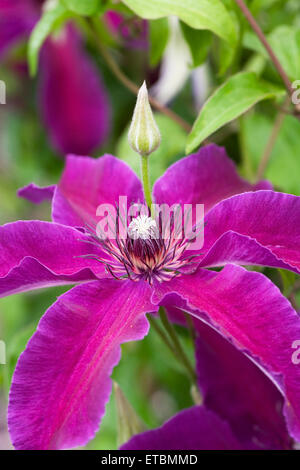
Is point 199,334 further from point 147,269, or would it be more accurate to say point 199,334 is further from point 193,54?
point 193,54

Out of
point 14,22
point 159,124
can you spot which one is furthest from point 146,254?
point 14,22

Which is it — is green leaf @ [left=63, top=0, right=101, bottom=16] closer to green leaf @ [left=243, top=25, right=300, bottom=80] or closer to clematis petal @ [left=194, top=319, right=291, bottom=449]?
green leaf @ [left=243, top=25, right=300, bottom=80]

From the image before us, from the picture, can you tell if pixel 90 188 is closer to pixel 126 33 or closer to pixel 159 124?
pixel 159 124

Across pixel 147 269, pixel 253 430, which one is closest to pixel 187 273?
pixel 147 269

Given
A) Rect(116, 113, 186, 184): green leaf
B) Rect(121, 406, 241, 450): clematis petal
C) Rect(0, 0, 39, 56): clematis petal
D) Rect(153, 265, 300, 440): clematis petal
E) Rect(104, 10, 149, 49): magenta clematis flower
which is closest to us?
Rect(153, 265, 300, 440): clematis petal

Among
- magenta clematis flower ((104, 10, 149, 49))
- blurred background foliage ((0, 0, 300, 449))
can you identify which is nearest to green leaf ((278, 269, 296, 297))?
blurred background foliage ((0, 0, 300, 449))

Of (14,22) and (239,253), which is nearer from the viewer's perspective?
(239,253)

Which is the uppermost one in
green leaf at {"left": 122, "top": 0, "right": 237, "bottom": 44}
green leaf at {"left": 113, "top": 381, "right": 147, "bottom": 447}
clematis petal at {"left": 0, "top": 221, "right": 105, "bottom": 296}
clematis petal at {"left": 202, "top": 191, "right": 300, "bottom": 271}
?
green leaf at {"left": 122, "top": 0, "right": 237, "bottom": 44}
